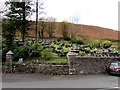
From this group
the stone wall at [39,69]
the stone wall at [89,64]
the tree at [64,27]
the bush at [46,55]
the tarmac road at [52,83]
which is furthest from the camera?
the tree at [64,27]

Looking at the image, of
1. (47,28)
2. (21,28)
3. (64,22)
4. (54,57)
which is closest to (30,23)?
(21,28)

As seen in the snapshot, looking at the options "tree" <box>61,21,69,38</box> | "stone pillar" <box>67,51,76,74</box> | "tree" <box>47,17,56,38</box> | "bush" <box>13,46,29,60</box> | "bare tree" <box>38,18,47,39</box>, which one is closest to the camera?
"stone pillar" <box>67,51,76,74</box>

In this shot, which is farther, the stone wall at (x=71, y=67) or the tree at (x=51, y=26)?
the tree at (x=51, y=26)

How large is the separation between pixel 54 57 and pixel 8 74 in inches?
257

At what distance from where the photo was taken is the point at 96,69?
2862 centimetres

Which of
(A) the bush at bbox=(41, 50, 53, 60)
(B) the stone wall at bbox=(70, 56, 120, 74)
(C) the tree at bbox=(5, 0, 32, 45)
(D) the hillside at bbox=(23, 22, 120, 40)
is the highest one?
(C) the tree at bbox=(5, 0, 32, 45)

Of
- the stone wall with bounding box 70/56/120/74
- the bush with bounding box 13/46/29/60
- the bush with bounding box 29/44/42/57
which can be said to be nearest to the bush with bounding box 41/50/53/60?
the bush with bounding box 29/44/42/57

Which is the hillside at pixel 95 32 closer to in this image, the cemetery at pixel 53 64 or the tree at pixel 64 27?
the tree at pixel 64 27

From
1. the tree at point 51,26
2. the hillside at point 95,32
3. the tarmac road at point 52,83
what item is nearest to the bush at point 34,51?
the tarmac road at point 52,83

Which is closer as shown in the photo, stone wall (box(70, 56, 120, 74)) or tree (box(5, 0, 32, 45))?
stone wall (box(70, 56, 120, 74))

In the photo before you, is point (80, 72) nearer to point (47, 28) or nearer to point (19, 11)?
point (19, 11)

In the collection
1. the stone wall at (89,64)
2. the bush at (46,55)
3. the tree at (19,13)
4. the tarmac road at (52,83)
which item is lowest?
the tarmac road at (52,83)

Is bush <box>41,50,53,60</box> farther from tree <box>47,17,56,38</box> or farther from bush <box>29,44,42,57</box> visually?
tree <box>47,17,56,38</box>

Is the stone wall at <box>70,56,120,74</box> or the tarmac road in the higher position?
the stone wall at <box>70,56,120,74</box>
